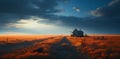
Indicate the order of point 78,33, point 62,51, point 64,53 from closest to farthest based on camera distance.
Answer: point 64,53, point 62,51, point 78,33

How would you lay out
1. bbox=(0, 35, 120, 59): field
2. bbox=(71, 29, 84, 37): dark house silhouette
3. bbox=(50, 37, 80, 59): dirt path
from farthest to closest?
bbox=(71, 29, 84, 37): dark house silhouette < bbox=(50, 37, 80, 59): dirt path < bbox=(0, 35, 120, 59): field

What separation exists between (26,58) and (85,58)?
7517 mm

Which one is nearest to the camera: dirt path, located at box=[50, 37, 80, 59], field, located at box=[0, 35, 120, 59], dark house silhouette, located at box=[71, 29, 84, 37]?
field, located at box=[0, 35, 120, 59]

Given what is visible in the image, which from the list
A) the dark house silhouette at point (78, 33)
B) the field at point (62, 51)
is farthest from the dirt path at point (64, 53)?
the dark house silhouette at point (78, 33)

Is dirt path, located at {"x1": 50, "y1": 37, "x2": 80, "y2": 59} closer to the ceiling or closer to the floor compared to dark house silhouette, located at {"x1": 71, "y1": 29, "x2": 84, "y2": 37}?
closer to the floor

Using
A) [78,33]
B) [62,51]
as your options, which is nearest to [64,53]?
[62,51]

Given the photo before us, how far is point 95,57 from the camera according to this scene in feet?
83.9

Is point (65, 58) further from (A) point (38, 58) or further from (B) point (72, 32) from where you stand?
(B) point (72, 32)

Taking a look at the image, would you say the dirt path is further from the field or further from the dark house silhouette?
the dark house silhouette

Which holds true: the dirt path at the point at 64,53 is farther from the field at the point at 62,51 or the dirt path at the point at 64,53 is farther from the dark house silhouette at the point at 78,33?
the dark house silhouette at the point at 78,33

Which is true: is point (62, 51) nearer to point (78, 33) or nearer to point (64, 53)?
point (64, 53)

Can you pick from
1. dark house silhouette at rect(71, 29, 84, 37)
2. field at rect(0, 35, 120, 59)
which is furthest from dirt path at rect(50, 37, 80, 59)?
dark house silhouette at rect(71, 29, 84, 37)

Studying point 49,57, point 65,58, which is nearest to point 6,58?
point 49,57

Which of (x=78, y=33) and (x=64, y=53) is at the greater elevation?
(x=78, y=33)
